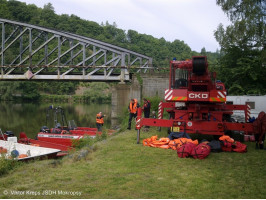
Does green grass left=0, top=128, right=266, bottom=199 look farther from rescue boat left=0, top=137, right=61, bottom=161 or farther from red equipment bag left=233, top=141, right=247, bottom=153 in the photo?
rescue boat left=0, top=137, right=61, bottom=161

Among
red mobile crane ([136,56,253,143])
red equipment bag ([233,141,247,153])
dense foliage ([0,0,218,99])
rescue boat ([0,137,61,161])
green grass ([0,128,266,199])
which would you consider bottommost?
rescue boat ([0,137,61,161])

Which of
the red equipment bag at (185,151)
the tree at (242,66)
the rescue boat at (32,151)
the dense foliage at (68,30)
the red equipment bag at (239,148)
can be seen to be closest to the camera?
the red equipment bag at (185,151)

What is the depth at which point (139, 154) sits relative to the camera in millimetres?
8797

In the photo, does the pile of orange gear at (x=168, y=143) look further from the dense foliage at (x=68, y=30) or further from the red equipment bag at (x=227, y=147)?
the dense foliage at (x=68, y=30)

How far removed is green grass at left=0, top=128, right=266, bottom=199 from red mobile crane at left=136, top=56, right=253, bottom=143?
1057 mm

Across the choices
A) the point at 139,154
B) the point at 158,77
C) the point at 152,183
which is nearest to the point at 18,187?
the point at 152,183

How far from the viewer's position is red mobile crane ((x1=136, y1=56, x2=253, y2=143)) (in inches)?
385

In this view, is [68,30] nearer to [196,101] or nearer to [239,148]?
[196,101]

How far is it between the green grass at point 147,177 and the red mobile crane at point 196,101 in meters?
1.06

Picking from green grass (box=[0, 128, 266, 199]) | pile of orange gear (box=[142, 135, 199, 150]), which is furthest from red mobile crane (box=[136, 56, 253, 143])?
green grass (box=[0, 128, 266, 199])

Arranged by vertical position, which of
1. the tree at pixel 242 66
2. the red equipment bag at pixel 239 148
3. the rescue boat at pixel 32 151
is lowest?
the rescue boat at pixel 32 151

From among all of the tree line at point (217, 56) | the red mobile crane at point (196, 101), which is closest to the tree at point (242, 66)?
the tree line at point (217, 56)

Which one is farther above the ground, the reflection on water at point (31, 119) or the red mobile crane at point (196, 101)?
the red mobile crane at point (196, 101)

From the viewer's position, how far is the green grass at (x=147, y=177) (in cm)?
551
